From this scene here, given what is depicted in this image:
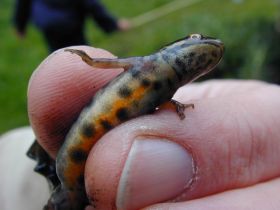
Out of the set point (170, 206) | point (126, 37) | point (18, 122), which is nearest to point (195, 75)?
point (170, 206)

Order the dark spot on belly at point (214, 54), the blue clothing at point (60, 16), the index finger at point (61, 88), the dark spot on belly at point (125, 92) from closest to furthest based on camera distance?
the dark spot on belly at point (125, 92), the dark spot on belly at point (214, 54), the index finger at point (61, 88), the blue clothing at point (60, 16)

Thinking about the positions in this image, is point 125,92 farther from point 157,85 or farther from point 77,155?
point 77,155

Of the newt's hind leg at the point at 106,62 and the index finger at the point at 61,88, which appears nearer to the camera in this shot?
the newt's hind leg at the point at 106,62

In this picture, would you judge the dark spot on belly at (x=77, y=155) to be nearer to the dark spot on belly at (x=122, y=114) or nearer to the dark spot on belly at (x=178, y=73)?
the dark spot on belly at (x=122, y=114)

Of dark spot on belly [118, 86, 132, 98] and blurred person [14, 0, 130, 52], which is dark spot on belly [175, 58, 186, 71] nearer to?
dark spot on belly [118, 86, 132, 98]

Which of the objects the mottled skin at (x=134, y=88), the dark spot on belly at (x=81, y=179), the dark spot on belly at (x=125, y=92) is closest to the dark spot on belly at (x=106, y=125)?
the mottled skin at (x=134, y=88)

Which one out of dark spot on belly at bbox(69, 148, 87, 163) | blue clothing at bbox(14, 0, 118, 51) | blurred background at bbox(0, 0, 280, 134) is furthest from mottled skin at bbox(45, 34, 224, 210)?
blue clothing at bbox(14, 0, 118, 51)

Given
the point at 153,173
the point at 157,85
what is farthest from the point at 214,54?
the point at 153,173

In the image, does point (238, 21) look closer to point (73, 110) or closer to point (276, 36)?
point (276, 36)
